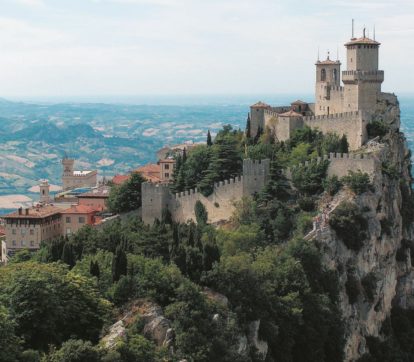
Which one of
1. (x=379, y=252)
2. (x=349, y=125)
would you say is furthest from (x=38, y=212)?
(x=379, y=252)

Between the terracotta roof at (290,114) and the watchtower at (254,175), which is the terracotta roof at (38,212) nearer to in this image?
the watchtower at (254,175)

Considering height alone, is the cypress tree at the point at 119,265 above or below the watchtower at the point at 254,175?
below

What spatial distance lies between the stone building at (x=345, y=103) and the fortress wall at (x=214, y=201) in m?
9.03

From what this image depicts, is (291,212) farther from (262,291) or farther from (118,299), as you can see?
(118,299)

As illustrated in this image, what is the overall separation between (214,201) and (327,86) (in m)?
15.8

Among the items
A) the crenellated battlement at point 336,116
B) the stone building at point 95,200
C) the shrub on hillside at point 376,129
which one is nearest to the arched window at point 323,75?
the crenellated battlement at point 336,116

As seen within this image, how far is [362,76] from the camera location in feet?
234

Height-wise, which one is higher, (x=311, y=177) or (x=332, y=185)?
(x=311, y=177)

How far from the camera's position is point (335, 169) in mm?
64188

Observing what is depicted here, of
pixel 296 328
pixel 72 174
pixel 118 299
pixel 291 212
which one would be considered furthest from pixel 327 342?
pixel 72 174

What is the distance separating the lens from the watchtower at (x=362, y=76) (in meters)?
71.2

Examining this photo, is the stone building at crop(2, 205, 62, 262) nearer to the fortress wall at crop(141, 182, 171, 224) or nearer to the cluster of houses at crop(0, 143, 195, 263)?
the cluster of houses at crop(0, 143, 195, 263)

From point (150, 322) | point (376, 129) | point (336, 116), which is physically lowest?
point (150, 322)

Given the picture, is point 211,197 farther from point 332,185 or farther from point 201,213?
point 332,185
